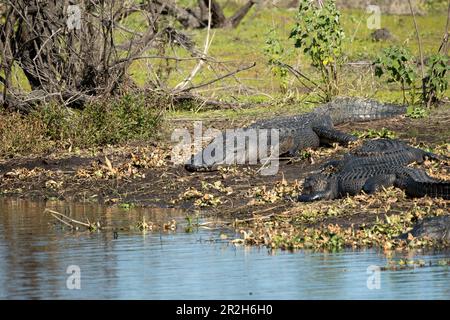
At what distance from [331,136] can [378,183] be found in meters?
2.93

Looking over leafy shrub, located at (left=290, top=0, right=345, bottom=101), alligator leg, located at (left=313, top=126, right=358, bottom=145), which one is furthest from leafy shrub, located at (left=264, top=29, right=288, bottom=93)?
alligator leg, located at (left=313, top=126, right=358, bottom=145)

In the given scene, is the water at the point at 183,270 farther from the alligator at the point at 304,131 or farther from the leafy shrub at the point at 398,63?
the leafy shrub at the point at 398,63

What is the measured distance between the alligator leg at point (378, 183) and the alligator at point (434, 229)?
1701mm

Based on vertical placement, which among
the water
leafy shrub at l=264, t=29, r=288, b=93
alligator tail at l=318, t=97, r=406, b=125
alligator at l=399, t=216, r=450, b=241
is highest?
leafy shrub at l=264, t=29, r=288, b=93

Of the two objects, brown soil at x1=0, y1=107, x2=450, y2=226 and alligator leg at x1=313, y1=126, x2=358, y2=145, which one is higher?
alligator leg at x1=313, y1=126, x2=358, y2=145

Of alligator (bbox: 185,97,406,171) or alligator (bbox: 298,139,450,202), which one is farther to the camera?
alligator (bbox: 185,97,406,171)

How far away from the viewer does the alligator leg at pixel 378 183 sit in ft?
32.2

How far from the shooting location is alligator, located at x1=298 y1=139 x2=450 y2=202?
9.47m

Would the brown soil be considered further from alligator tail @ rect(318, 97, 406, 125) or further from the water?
the water

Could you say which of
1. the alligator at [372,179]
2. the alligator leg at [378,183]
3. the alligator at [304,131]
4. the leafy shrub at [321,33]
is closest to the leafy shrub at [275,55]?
the leafy shrub at [321,33]

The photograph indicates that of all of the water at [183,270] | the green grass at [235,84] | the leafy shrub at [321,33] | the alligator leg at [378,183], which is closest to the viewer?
the water at [183,270]

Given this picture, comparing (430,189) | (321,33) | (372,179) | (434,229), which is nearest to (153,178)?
(372,179)

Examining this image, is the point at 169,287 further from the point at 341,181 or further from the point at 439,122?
the point at 439,122

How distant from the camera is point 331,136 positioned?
12.7 m
